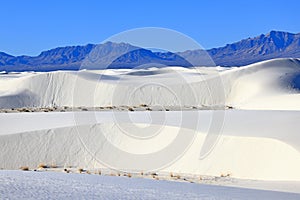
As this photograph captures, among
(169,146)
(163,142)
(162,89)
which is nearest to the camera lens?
(169,146)

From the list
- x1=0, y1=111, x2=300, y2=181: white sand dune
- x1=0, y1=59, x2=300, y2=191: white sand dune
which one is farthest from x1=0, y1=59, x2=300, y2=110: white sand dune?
x1=0, y1=111, x2=300, y2=181: white sand dune

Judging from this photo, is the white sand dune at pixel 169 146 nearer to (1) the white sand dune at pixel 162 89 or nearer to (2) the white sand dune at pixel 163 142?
(2) the white sand dune at pixel 163 142

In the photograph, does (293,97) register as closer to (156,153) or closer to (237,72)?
(237,72)

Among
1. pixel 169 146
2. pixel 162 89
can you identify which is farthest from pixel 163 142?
pixel 162 89

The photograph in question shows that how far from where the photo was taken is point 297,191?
36.5 ft

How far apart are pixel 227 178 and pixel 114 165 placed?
4916mm

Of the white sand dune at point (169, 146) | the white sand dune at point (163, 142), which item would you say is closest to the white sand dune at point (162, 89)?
the white sand dune at point (163, 142)

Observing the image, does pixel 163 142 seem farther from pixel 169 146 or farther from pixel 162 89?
pixel 162 89

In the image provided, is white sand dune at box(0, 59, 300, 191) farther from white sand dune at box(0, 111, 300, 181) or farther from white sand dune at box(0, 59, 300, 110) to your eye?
white sand dune at box(0, 59, 300, 110)

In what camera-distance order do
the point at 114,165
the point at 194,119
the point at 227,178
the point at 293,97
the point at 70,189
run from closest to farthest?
1. the point at 70,189
2. the point at 227,178
3. the point at 114,165
4. the point at 194,119
5. the point at 293,97

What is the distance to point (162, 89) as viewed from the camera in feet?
152

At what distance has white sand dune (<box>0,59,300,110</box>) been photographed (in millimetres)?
45094

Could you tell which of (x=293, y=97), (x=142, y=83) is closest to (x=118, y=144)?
(x=293, y=97)

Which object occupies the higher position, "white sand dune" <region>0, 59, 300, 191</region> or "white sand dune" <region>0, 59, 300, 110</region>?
"white sand dune" <region>0, 59, 300, 110</region>
